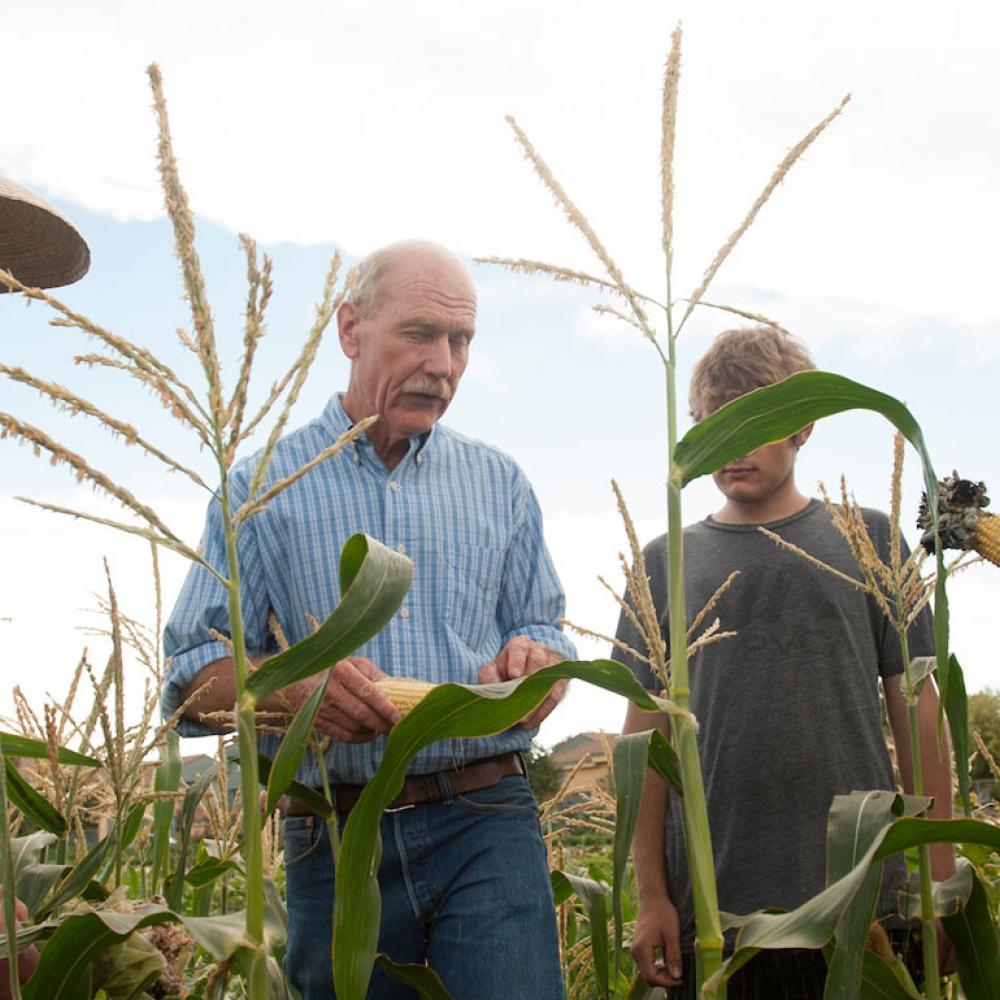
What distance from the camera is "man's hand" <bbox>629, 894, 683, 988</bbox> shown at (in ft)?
8.73

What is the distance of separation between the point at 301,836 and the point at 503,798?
1.60ft

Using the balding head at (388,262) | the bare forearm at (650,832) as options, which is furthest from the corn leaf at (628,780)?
the balding head at (388,262)

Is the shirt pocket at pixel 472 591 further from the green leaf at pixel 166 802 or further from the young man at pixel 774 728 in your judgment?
the green leaf at pixel 166 802

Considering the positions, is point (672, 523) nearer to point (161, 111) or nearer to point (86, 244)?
point (161, 111)

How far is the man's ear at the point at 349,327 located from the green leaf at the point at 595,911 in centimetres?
149

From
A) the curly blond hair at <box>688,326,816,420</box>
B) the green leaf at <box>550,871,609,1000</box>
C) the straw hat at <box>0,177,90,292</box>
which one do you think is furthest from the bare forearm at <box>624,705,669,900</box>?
the straw hat at <box>0,177,90,292</box>

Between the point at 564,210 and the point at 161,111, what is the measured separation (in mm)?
596

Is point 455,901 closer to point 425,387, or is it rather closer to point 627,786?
point 627,786

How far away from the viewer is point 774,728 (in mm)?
2830

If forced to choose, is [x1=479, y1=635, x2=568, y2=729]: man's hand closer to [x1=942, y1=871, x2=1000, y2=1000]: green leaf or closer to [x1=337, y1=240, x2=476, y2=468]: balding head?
[x1=337, y1=240, x2=476, y2=468]: balding head

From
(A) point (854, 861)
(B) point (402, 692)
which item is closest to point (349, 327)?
(B) point (402, 692)

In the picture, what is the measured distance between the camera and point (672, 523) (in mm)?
1621

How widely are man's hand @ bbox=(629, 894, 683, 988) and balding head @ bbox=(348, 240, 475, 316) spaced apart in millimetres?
1624

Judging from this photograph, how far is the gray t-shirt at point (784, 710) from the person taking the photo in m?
2.77
